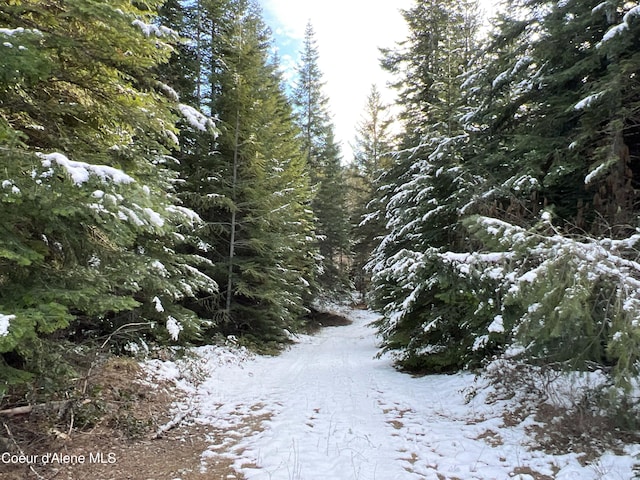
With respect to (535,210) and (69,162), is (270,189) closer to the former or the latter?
(535,210)

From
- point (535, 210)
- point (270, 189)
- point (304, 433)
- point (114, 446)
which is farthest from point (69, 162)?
point (270, 189)

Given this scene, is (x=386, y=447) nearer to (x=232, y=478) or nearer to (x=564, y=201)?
(x=232, y=478)

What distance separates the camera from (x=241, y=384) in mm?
8789

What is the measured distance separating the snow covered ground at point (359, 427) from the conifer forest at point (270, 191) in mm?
958

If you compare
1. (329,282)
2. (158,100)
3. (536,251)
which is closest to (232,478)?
(536,251)

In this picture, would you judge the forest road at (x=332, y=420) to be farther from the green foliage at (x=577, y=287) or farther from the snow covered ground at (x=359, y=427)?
the green foliage at (x=577, y=287)

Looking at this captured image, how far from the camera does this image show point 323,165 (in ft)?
92.2

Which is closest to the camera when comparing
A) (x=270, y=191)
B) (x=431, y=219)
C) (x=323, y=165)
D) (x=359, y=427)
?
(x=359, y=427)

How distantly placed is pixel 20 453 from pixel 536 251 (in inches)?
228

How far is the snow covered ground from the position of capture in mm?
4254

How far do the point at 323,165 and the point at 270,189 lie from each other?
47.5ft

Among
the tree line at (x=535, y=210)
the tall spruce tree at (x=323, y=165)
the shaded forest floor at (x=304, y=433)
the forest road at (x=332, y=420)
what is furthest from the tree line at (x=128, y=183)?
the tall spruce tree at (x=323, y=165)

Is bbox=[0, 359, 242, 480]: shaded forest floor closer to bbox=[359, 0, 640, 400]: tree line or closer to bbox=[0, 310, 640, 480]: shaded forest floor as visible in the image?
bbox=[0, 310, 640, 480]: shaded forest floor

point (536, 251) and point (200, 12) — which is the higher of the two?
point (200, 12)
